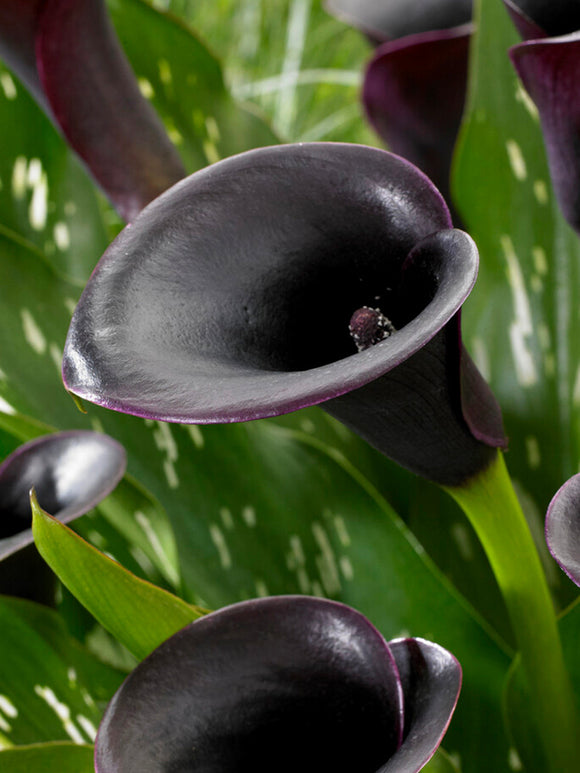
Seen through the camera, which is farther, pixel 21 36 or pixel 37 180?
pixel 37 180

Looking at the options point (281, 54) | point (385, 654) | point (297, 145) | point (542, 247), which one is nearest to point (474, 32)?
point (542, 247)

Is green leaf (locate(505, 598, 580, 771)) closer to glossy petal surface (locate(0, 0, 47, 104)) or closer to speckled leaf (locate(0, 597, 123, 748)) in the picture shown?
speckled leaf (locate(0, 597, 123, 748))

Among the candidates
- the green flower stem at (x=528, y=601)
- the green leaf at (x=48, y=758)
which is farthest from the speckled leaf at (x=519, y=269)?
the green leaf at (x=48, y=758)

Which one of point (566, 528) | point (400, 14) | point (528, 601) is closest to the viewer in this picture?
point (566, 528)

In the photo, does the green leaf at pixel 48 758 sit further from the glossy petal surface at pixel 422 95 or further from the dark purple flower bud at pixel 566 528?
the glossy petal surface at pixel 422 95

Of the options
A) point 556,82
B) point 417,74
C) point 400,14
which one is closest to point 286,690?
point 556,82

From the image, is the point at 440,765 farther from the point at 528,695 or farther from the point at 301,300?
the point at 301,300

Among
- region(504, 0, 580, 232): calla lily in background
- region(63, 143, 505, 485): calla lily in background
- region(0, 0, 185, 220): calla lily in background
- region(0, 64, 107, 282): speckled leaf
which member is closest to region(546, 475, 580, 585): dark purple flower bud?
region(63, 143, 505, 485): calla lily in background

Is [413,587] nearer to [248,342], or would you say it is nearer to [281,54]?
[248,342]
